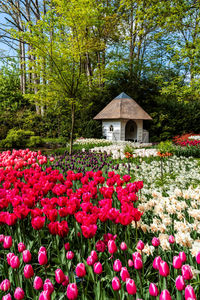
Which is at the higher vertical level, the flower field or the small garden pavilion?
the small garden pavilion

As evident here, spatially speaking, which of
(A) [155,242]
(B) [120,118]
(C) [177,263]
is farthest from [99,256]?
(B) [120,118]

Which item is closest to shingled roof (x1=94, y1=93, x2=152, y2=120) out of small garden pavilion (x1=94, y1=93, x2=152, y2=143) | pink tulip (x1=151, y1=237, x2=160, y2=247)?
small garden pavilion (x1=94, y1=93, x2=152, y2=143)

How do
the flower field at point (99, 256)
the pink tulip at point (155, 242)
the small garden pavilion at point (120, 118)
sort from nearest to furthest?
the flower field at point (99, 256), the pink tulip at point (155, 242), the small garden pavilion at point (120, 118)

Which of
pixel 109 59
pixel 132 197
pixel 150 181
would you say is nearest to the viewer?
pixel 132 197

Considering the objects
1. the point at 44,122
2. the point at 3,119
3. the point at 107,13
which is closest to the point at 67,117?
the point at 44,122

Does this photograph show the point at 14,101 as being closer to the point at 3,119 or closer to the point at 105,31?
the point at 3,119

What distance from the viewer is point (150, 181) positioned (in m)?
4.41

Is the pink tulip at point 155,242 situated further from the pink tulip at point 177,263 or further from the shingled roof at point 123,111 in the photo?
the shingled roof at point 123,111

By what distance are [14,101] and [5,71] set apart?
5.07 metres

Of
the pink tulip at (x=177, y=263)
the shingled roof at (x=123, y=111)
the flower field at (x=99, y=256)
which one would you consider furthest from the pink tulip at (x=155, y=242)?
the shingled roof at (x=123, y=111)

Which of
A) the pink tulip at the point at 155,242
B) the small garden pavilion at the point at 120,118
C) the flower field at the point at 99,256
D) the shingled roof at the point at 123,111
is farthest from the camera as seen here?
the small garden pavilion at the point at 120,118

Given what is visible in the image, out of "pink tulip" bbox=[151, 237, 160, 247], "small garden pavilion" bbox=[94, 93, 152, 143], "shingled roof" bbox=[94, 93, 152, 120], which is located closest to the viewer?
"pink tulip" bbox=[151, 237, 160, 247]

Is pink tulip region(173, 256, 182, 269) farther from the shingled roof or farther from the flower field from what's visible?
the shingled roof

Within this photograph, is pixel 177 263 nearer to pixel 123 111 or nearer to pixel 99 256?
pixel 99 256
